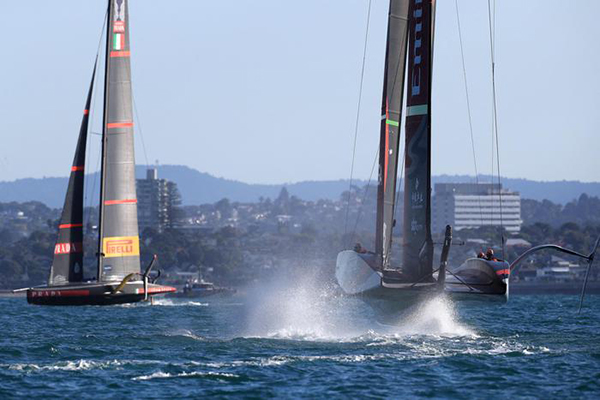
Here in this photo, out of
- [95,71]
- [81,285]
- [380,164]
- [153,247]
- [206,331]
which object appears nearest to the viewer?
[380,164]

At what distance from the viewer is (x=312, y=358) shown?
30734mm

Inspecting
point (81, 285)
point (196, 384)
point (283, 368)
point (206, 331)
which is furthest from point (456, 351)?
point (81, 285)

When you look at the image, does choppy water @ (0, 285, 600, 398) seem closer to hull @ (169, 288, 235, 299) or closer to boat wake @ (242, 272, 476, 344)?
boat wake @ (242, 272, 476, 344)

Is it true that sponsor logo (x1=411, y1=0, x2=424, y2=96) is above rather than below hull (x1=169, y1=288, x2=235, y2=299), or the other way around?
above

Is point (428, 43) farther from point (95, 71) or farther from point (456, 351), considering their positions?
point (95, 71)

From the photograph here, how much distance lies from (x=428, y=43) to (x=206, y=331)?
12.7m

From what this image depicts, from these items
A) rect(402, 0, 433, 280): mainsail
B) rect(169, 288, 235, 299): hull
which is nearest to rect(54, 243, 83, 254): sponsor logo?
rect(402, 0, 433, 280): mainsail

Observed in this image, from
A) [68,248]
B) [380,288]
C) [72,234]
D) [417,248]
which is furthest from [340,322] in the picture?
[72,234]

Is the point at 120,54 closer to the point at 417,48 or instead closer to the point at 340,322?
the point at 340,322

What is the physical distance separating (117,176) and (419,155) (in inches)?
986

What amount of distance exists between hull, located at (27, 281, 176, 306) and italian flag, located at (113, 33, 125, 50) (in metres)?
11.6

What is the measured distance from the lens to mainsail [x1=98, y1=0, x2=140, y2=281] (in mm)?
57719

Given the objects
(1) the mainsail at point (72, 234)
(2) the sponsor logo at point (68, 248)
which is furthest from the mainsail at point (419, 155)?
(2) the sponsor logo at point (68, 248)

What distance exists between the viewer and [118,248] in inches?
2291
